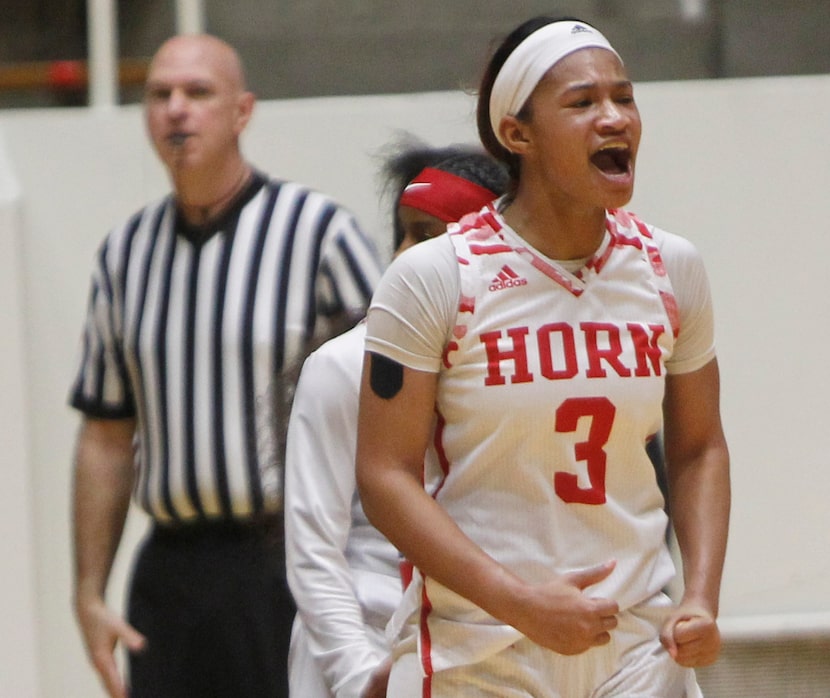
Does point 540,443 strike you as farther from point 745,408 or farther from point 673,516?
point 745,408

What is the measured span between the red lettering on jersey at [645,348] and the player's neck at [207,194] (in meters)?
1.66

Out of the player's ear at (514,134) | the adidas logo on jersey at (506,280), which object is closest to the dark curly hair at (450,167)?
the player's ear at (514,134)

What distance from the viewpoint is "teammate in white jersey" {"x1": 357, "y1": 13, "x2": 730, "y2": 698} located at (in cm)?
188

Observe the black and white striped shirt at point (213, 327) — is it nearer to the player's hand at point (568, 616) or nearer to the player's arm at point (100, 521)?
the player's arm at point (100, 521)

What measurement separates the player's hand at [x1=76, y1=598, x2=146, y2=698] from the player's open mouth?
1.69 meters

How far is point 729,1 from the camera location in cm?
468

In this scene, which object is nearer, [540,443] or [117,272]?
[540,443]

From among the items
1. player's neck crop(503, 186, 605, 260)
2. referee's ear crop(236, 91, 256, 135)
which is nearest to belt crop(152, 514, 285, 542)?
referee's ear crop(236, 91, 256, 135)

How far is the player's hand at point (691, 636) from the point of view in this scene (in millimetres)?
1869

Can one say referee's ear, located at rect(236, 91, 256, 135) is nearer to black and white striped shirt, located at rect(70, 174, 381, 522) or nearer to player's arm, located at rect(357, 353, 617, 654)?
black and white striped shirt, located at rect(70, 174, 381, 522)

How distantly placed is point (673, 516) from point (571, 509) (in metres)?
0.26

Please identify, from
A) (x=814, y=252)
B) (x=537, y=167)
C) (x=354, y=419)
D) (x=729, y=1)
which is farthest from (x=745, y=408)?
(x=537, y=167)

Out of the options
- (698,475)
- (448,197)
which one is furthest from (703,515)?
(448,197)

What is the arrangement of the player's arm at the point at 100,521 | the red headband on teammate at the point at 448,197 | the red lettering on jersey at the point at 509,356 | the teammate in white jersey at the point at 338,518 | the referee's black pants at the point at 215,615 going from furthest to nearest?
the player's arm at the point at 100,521
the referee's black pants at the point at 215,615
the red headband on teammate at the point at 448,197
the teammate in white jersey at the point at 338,518
the red lettering on jersey at the point at 509,356
